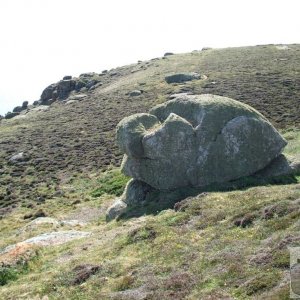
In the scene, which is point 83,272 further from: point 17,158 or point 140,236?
point 17,158

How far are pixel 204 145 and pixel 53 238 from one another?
1058cm

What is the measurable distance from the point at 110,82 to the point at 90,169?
216ft

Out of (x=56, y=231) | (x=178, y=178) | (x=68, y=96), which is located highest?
(x=68, y=96)

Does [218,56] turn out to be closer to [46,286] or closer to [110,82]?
[110,82]

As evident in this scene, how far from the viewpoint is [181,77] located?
311 feet

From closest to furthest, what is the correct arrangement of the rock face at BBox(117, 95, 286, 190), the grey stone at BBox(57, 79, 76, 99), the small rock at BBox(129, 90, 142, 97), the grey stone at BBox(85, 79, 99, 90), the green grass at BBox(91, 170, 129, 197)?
the rock face at BBox(117, 95, 286, 190) < the green grass at BBox(91, 170, 129, 197) < the small rock at BBox(129, 90, 142, 97) < the grey stone at BBox(85, 79, 99, 90) < the grey stone at BBox(57, 79, 76, 99)

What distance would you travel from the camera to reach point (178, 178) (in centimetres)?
2823

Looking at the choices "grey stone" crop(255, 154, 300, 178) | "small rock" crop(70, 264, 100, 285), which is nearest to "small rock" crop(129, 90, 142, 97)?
"grey stone" crop(255, 154, 300, 178)

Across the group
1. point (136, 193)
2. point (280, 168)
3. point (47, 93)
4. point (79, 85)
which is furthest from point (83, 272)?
point (47, 93)

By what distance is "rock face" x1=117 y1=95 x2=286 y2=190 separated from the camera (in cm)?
2761

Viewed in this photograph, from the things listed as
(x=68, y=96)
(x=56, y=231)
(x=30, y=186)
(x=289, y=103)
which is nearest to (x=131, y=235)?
(x=56, y=231)

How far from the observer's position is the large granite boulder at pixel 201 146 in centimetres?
2761

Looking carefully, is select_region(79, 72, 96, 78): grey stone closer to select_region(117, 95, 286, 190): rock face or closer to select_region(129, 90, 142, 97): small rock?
select_region(129, 90, 142, 97): small rock

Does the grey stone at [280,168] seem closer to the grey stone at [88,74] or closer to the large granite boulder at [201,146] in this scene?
the large granite boulder at [201,146]
